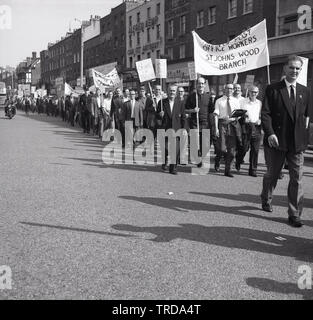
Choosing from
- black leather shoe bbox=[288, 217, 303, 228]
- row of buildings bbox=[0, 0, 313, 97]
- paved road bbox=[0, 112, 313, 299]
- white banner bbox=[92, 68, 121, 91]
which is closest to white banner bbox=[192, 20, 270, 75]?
paved road bbox=[0, 112, 313, 299]

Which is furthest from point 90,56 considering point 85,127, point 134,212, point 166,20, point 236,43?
point 134,212

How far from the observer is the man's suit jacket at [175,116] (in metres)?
10.2

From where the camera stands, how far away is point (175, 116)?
10.2 metres

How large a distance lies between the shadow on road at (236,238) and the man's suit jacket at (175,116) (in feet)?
15.5

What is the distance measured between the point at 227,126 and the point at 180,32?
32297 mm

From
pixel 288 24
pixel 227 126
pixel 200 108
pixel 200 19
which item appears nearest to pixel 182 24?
pixel 200 19

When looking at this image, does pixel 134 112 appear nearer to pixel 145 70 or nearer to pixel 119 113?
pixel 119 113

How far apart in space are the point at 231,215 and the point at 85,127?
15963 millimetres

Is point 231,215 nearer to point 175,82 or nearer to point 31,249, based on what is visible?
point 31,249

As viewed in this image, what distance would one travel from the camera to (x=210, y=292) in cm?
371

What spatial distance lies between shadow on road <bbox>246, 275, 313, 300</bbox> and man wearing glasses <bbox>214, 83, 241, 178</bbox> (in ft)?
18.7

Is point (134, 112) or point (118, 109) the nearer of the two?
point (134, 112)

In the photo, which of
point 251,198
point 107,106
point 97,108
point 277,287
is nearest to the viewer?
point 277,287

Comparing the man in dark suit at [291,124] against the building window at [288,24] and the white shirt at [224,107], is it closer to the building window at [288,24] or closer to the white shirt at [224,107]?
the white shirt at [224,107]
